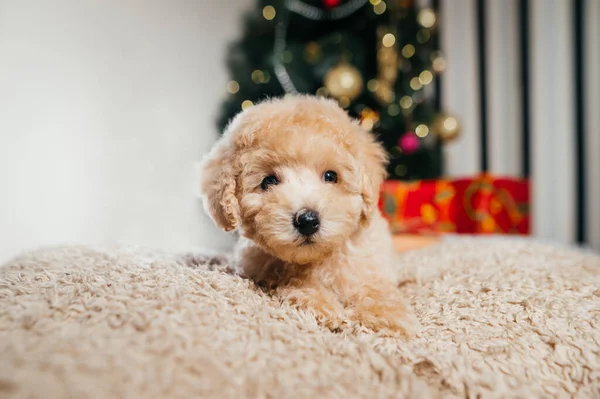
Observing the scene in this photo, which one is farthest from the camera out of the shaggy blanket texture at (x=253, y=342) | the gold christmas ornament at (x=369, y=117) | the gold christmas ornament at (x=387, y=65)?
the gold christmas ornament at (x=387, y=65)

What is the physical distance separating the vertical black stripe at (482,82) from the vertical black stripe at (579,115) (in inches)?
36.6

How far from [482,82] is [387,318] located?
4367mm

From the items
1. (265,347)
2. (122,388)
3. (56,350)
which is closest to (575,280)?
(265,347)

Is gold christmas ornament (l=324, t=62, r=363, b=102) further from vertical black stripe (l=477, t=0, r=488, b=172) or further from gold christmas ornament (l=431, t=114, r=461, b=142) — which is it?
vertical black stripe (l=477, t=0, r=488, b=172)

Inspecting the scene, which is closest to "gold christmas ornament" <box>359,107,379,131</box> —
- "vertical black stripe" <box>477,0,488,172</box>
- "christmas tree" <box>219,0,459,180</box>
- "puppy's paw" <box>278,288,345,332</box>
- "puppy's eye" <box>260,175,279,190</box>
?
"christmas tree" <box>219,0,459,180</box>

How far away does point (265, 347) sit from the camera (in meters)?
0.94

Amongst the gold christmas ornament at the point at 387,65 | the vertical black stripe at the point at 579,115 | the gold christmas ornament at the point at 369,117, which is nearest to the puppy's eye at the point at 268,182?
the gold christmas ornament at the point at 369,117

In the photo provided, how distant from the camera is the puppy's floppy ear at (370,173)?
56.4 inches

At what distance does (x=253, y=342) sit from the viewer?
95 cm

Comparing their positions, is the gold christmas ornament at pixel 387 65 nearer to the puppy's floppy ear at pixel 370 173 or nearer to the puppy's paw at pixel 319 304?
the puppy's floppy ear at pixel 370 173

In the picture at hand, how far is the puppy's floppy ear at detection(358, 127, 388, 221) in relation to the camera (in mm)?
1433

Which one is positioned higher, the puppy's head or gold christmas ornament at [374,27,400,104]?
gold christmas ornament at [374,27,400,104]

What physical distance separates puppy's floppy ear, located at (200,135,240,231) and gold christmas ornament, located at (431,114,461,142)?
9.96 ft

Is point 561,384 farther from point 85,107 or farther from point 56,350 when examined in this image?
point 85,107
